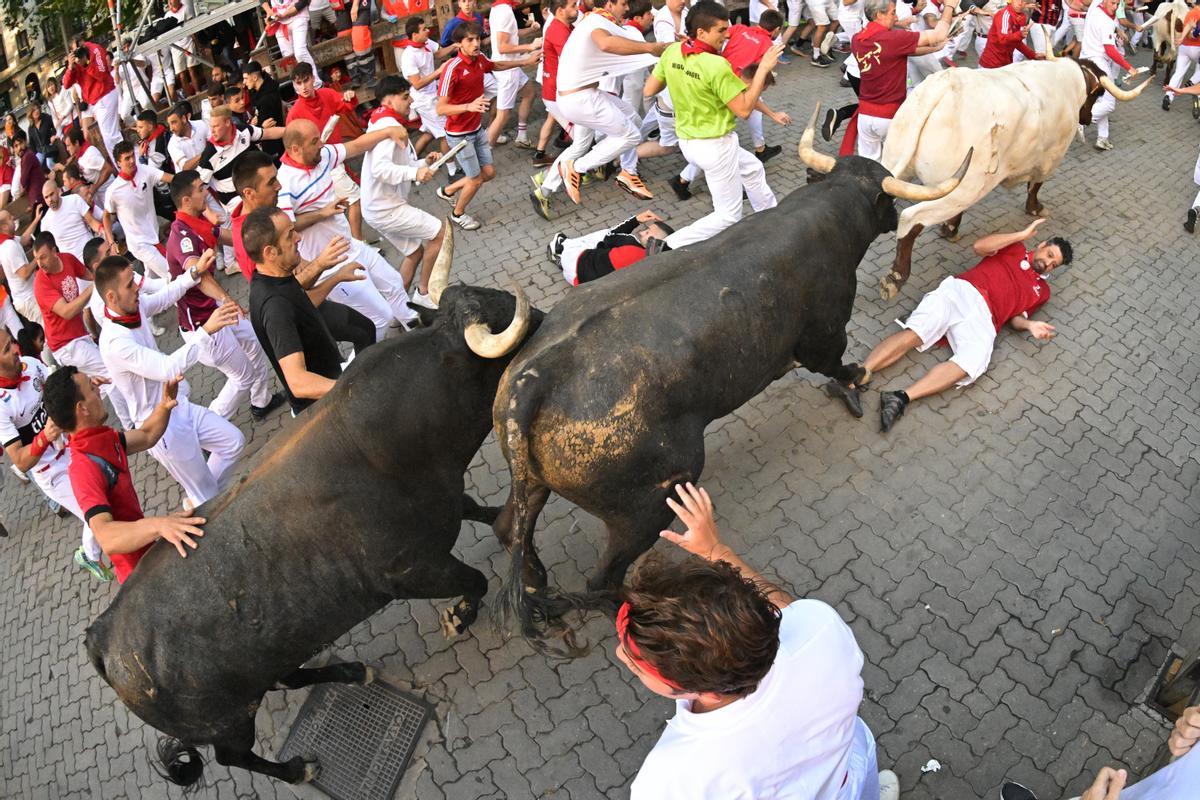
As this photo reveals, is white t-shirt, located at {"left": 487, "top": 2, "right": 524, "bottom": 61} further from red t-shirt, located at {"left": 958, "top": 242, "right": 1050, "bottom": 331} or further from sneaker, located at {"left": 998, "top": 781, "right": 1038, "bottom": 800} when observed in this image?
sneaker, located at {"left": 998, "top": 781, "right": 1038, "bottom": 800}

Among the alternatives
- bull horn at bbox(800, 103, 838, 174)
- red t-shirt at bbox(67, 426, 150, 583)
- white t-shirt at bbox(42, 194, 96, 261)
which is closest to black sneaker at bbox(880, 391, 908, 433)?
bull horn at bbox(800, 103, 838, 174)

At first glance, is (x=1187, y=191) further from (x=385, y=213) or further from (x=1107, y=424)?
(x=385, y=213)

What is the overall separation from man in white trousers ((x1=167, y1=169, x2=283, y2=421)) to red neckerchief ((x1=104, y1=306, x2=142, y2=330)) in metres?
0.42

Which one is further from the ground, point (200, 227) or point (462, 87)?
point (462, 87)

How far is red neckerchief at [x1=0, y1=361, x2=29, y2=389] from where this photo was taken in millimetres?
5496

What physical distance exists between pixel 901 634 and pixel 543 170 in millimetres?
6761

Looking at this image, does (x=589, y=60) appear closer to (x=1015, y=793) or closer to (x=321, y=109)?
(x=321, y=109)

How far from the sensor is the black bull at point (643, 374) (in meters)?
3.72

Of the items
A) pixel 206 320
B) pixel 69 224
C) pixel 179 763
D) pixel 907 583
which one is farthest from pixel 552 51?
pixel 179 763

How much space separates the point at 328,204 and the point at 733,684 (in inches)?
208

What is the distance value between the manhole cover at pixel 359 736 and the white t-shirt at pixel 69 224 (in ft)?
19.7

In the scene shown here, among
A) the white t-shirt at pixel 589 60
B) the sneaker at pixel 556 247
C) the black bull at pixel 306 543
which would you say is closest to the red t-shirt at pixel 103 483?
the black bull at pixel 306 543

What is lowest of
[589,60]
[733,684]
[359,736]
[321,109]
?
[359,736]

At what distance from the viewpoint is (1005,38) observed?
8758mm
